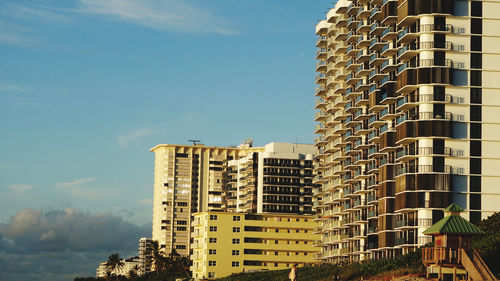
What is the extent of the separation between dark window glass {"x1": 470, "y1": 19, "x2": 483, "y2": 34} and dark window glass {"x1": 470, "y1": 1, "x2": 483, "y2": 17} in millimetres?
822

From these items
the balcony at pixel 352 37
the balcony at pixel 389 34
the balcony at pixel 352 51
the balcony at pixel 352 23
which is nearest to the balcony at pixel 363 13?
the balcony at pixel 352 23

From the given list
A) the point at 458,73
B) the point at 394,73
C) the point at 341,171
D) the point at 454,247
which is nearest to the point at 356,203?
the point at 341,171

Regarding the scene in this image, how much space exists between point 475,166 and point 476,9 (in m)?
21.5

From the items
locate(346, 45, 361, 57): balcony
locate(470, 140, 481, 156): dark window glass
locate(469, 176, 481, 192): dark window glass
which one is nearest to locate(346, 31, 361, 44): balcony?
locate(346, 45, 361, 57): balcony

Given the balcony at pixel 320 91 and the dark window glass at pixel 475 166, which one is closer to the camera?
the dark window glass at pixel 475 166

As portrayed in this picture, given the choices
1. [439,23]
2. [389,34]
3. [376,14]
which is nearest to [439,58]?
[439,23]

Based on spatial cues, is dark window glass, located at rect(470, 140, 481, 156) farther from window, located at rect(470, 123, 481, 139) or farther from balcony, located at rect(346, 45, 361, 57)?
balcony, located at rect(346, 45, 361, 57)

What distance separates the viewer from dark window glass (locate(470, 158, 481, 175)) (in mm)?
118000

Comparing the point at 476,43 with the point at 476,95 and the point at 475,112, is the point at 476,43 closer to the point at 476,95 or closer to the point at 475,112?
the point at 476,95

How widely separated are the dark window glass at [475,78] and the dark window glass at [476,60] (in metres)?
0.82

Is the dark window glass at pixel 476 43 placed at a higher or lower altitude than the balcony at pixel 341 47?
lower

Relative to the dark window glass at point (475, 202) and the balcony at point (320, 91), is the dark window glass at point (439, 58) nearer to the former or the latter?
the dark window glass at point (475, 202)

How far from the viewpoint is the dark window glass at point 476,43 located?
396 ft

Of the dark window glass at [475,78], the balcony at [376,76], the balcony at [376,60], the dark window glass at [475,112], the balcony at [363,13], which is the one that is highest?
the balcony at [363,13]
